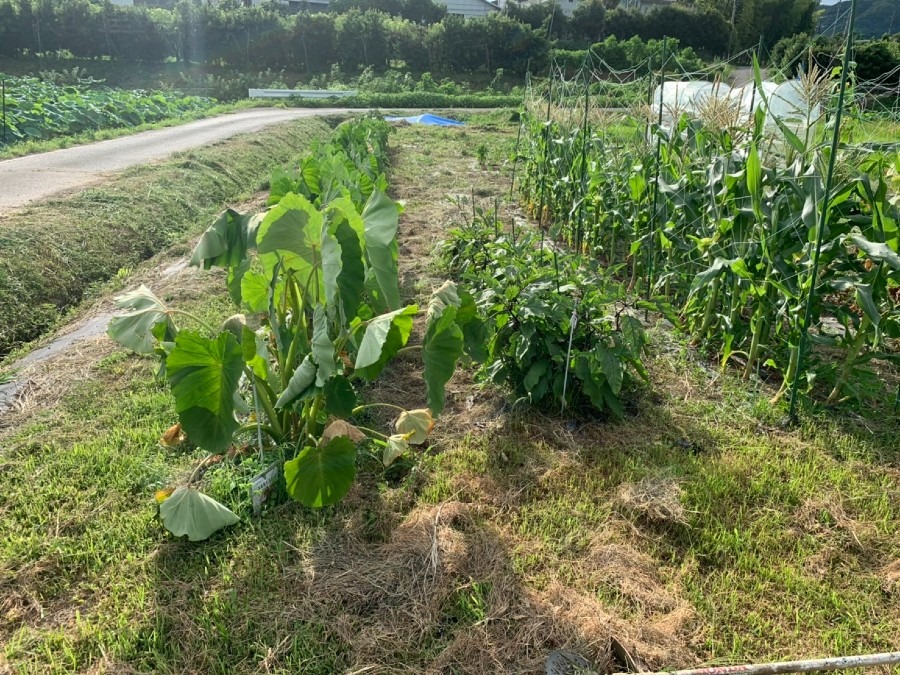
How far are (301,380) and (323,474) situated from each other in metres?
0.39

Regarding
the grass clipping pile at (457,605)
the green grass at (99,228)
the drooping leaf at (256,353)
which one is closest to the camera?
the grass clipping pile at (457,605)

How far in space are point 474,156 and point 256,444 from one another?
11541 mm

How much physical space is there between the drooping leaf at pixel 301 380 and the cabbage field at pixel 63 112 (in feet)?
43.2

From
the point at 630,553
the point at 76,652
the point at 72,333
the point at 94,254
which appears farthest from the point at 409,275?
the point at 76,652

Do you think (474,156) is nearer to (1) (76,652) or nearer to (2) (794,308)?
(2) (794,308)

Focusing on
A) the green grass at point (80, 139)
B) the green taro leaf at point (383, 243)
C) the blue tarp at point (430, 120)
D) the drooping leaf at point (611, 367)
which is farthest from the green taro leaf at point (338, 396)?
the blue tarp at point (430, 120)

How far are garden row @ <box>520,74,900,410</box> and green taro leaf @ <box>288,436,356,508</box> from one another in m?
1.94

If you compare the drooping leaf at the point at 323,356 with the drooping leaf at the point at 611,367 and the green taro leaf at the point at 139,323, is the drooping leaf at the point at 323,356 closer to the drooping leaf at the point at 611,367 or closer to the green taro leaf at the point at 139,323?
the green taro leaf at the point at 139,323

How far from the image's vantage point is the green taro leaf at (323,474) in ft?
7.94

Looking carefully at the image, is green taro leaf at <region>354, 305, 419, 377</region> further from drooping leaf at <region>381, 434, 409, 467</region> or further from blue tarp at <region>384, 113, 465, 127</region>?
blue tarp at <region>384, 113, 465, 127</region>

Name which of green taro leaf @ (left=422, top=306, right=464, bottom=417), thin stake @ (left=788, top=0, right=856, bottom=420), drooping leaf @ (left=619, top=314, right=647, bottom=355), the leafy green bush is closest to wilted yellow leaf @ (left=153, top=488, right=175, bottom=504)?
green taro leaf @ (left=422, top=306, right=464, bottom=417)

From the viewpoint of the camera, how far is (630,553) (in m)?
2.47

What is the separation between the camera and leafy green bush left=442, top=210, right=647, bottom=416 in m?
3.24

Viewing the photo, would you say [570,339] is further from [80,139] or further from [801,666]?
[80,139]
